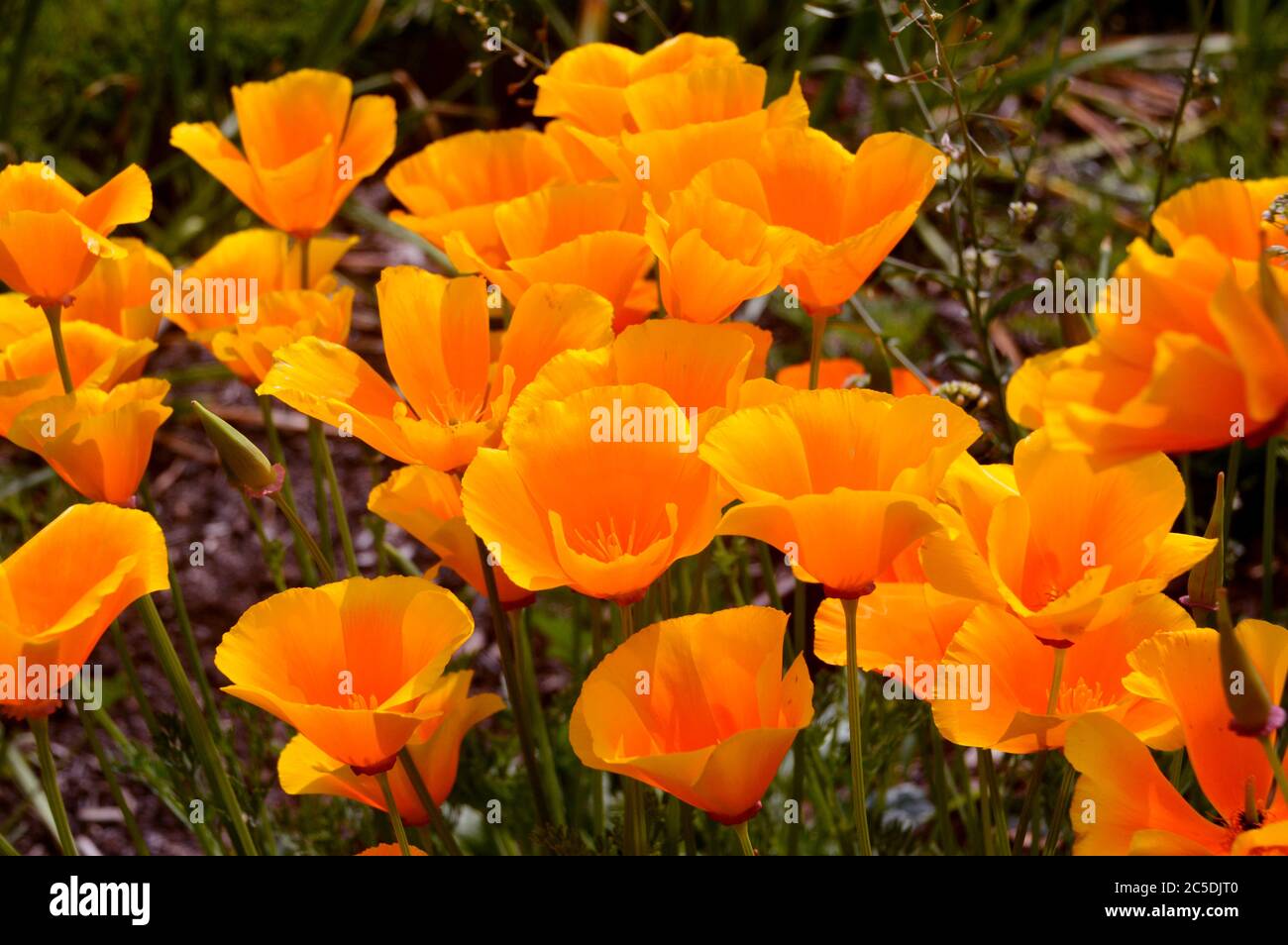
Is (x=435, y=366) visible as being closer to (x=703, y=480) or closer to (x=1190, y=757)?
(x=703, y=480)

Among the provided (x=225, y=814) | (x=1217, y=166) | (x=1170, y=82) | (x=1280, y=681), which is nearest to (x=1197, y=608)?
(x=1280, y=681)

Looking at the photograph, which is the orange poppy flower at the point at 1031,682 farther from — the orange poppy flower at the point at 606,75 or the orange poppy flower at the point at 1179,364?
the orange poppy flower at the point at 606,75

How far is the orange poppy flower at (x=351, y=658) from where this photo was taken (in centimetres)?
79

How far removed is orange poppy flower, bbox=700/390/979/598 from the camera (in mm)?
754

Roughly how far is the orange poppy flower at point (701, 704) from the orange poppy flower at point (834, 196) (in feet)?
0.80

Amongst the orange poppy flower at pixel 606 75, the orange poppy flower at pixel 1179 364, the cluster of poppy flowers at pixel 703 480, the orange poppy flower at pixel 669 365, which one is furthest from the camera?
the orange poppy flower at pixel 606 75

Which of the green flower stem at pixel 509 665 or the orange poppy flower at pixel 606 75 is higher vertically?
the orange poppy flower at pixel 606 75

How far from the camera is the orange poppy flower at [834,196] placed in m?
0.94

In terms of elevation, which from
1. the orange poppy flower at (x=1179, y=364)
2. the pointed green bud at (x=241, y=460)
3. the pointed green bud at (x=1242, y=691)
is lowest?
the pointed green bud at (x=1242, y=691)

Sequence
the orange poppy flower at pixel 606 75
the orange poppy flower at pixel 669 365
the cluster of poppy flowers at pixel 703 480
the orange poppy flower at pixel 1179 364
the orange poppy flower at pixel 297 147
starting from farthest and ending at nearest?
the orange poppy flower at pixel 297 147 < the orange poppy flower at pixel 606 75 < the orange poppy flower at pixel 669 365 < the cluster of poppy flowers at pixel 703 480 < the orange poppy flower at pixel 1179 364

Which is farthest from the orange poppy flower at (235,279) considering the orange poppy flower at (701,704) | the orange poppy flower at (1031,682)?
the orange poppy flower at (1031,682)

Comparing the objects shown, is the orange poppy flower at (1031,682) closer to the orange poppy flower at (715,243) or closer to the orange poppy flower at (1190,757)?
the orange poppy flower at (1190,757)

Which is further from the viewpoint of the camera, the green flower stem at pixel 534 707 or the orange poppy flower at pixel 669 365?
the green flower stem at pixel 534 707
